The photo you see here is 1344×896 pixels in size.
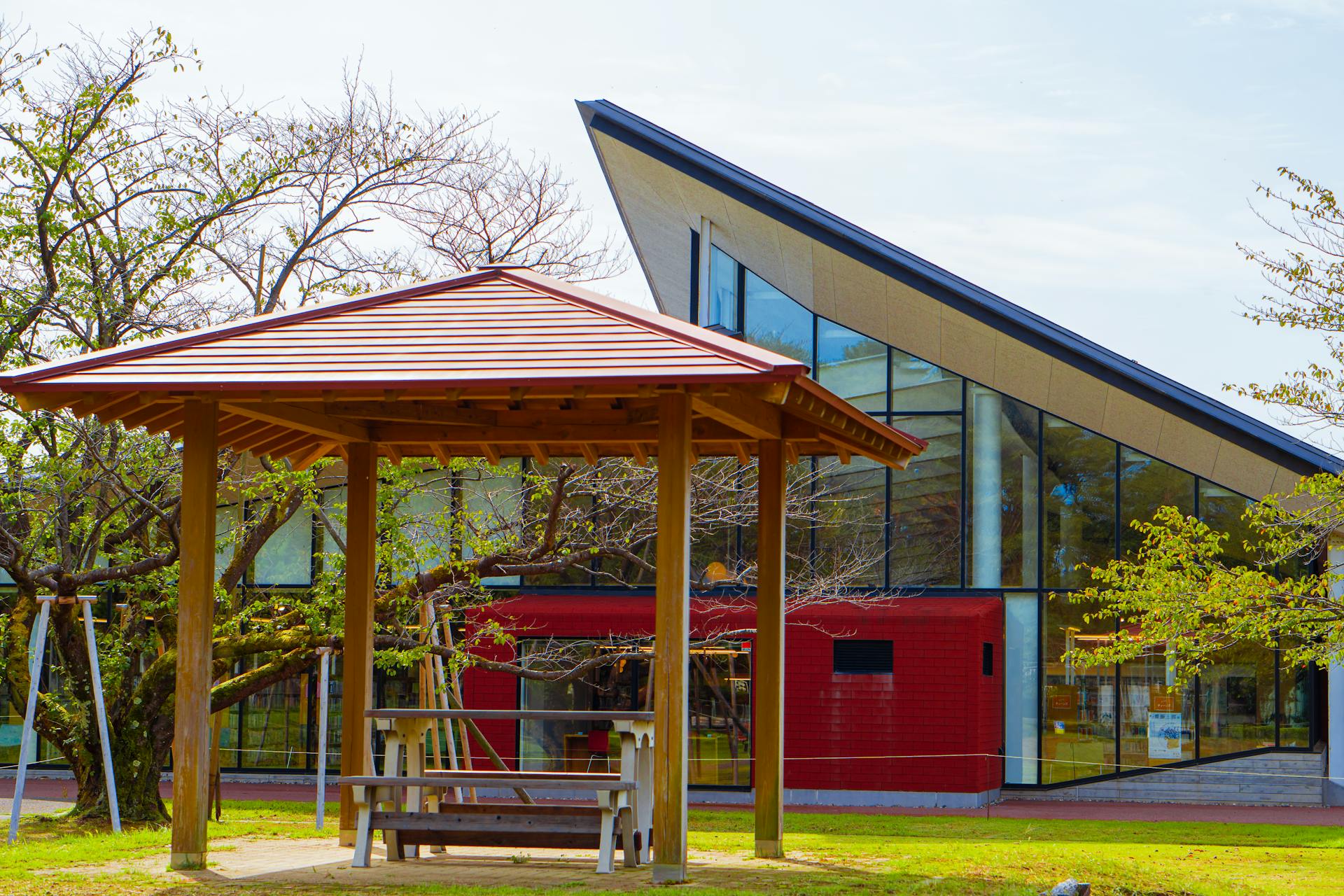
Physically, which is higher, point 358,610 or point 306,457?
point 306,457

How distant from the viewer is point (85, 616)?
44.3ft

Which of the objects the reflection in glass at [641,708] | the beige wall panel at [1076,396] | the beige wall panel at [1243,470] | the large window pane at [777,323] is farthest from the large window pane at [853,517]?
the beige wall panel at [1243,470]

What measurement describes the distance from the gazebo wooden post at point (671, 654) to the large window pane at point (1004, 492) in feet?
50.9

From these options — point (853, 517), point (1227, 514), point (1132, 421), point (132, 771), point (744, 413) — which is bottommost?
point (132, 771)

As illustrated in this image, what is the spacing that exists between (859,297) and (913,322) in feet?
3.10

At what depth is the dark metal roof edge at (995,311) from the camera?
21516 mm

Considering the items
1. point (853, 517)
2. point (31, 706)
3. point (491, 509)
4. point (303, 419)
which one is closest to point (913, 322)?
point (853, 517)

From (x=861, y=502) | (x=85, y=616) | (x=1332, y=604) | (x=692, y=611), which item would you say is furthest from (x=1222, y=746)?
(x=85, y=616)

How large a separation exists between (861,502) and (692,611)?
128 inches

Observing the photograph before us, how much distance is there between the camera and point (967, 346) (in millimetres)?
22922

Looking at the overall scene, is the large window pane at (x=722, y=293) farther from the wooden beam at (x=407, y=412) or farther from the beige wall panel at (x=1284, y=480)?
the wooden beam at (x=407, y=412)

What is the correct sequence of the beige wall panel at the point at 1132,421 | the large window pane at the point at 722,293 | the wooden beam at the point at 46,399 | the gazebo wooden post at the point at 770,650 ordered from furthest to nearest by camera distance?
the large window pane at the point at 722,293 < the beige wall panel at the point at 1132,421 < the gazebo wooden post at the point at 770,650 < the wooden beam at the point at 46,399

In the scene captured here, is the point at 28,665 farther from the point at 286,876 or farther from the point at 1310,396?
the point at 1310,396

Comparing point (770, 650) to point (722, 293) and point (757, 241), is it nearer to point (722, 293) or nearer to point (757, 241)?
point (757, 241)
